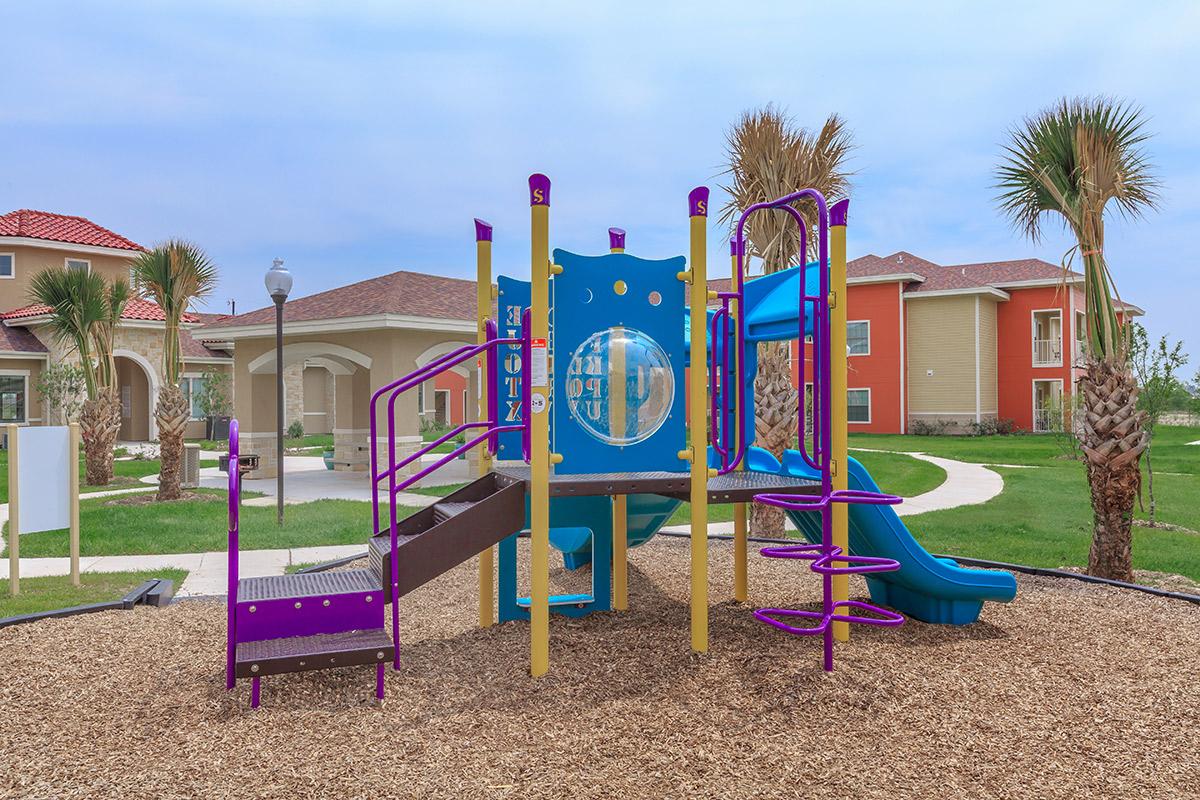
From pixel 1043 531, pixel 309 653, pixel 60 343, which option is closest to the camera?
pixel 309 653

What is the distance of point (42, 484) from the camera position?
304 inches

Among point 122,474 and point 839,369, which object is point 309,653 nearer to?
point 839,369

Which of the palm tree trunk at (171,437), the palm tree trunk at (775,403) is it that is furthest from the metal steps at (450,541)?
the palm tree trunk at (171,437)

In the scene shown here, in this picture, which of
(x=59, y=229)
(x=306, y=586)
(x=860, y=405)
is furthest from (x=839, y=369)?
(x=59, y=229)

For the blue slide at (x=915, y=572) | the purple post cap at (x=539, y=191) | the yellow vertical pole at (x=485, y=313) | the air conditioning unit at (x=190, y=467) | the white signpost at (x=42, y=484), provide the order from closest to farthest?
the purple post cap at (x=539, y=191)
the blue slide at (x=915, y=572)
the yellow vertical pole at (x=485, y=313)
the white signpost at (x=42, y=484)
the air conditioning unit at (x=190, y=467)

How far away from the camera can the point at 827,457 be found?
5.44 metres

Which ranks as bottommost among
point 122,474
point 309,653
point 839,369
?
point 122,474

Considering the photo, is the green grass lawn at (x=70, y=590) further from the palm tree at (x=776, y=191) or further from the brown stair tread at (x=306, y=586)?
the palm tree at (x=776, y=191)

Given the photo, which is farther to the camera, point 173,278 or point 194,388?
point 194,388

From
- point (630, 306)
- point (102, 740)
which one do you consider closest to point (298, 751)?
point (102, 740)

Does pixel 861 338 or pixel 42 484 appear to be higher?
pixel 861 338

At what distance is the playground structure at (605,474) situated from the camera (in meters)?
4.98

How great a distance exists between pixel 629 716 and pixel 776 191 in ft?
22.6

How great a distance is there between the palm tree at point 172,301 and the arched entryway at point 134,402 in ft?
56.5
